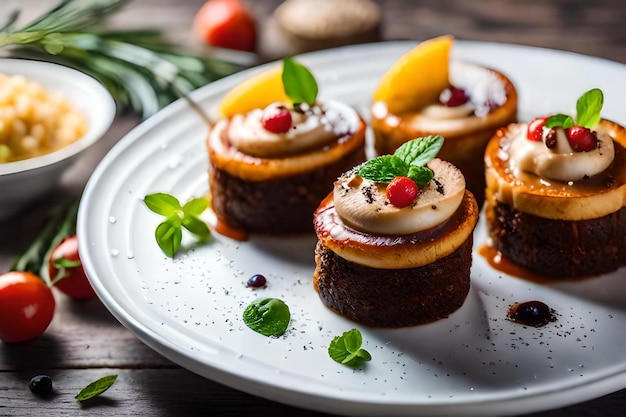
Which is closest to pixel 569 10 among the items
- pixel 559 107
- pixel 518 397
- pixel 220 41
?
pixel 559 107

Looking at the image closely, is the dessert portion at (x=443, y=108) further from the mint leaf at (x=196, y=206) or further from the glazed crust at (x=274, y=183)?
the mint leaf at (x=196, y=206)

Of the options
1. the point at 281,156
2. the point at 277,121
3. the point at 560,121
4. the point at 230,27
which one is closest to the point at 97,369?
the point at 281,156

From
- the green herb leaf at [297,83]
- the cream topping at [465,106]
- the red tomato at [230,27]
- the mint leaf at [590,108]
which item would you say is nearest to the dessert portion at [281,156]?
the green herb leaf at [297,83]

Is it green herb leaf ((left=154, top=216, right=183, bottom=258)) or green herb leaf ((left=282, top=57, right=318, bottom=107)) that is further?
green herb leaf ((left=282, top=57, right=318, bottom=107))

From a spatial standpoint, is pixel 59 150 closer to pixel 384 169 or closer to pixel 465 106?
pixel 384 169

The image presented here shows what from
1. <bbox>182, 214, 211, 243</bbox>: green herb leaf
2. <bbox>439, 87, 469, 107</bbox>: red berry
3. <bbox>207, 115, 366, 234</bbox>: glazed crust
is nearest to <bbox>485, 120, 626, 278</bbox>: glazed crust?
<bbox>439, 87, 469, 107</bbox>: red berry

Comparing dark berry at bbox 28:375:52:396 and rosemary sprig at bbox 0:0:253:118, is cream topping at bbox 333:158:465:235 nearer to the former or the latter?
dark berry at bbox 28:375:52:396
